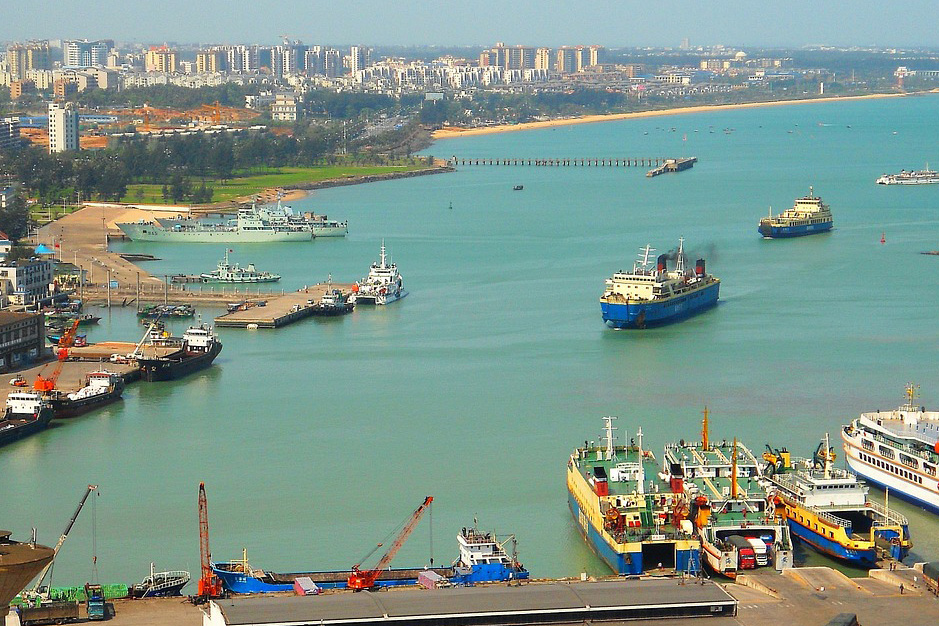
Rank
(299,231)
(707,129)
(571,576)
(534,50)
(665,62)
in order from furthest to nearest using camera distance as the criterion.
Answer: (665,62) < (534,50) < (707,129) < (299,231) < (571,576)

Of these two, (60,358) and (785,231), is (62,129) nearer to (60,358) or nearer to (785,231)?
(785,231)

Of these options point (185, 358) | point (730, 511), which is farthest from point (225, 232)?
point (730, 511)

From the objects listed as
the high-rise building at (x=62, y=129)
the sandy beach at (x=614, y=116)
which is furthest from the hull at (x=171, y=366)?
the sandy beach at (x=614, y=116)

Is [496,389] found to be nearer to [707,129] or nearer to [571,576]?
[571,576]

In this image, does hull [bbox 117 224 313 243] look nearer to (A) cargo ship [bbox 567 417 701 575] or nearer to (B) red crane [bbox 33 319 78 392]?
(B) red crane [bbox 33 319 78 392]

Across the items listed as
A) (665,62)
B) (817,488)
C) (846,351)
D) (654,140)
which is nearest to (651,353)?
(846,351)

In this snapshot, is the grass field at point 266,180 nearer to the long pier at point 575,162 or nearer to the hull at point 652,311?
the long pier at point 575,162

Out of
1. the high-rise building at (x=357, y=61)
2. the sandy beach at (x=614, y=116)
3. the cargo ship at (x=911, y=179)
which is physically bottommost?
the cargo ship at (x=911, y=179)
